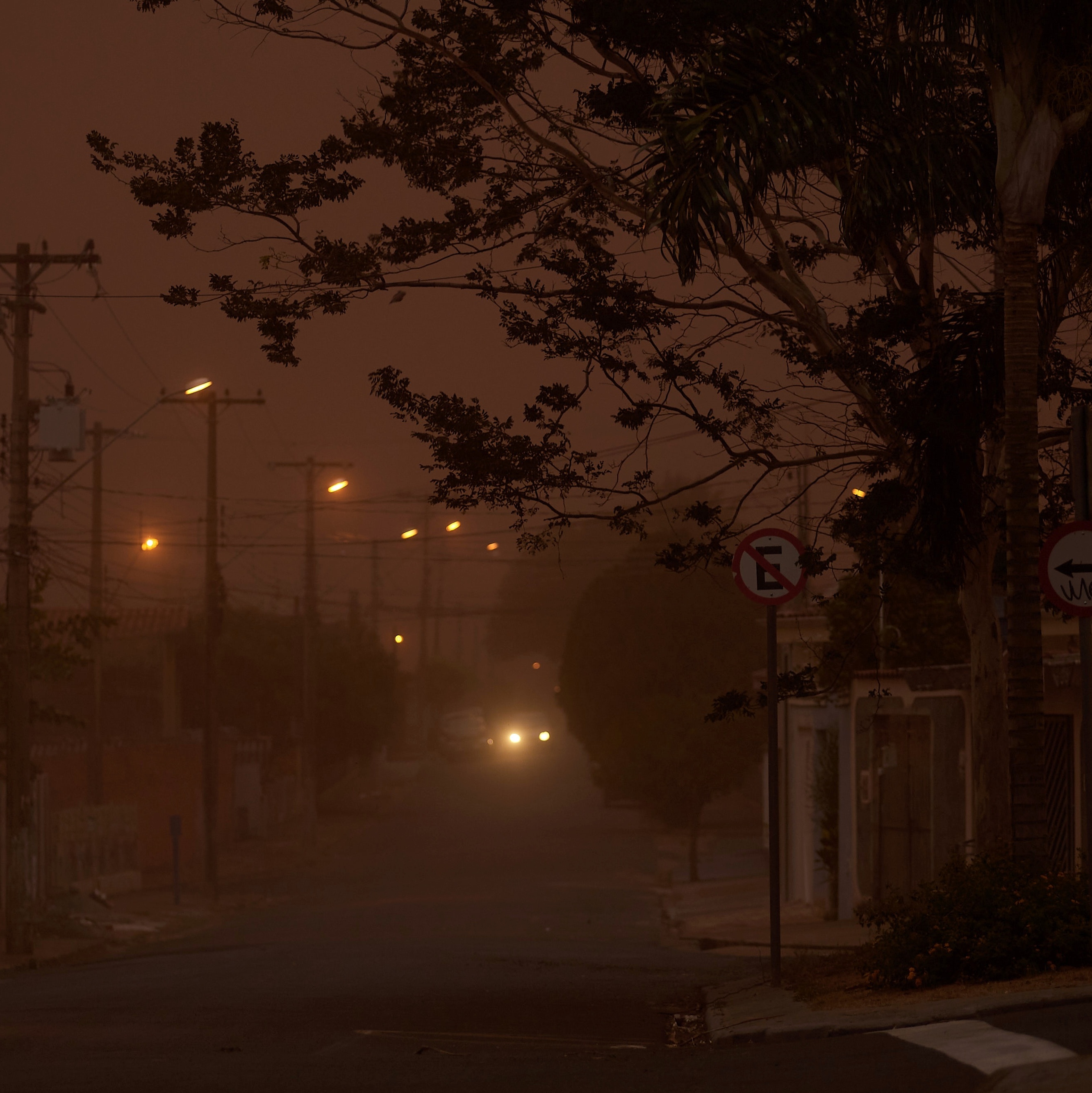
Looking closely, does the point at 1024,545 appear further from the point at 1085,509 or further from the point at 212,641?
the point at 212,641

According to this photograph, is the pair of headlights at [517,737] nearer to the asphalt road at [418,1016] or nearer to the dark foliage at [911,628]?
the asphalt road at [418,1016]

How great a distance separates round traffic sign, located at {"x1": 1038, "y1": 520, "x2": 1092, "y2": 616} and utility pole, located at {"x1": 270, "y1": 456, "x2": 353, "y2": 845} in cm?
3459

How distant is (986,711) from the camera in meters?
11.6

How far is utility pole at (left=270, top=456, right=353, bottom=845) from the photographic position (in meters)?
41.6

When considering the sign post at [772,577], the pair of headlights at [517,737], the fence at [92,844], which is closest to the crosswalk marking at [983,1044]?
the sign post at [772,577]

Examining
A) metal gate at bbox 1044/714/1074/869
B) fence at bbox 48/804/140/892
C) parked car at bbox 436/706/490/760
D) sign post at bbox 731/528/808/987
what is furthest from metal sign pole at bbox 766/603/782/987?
parked car at bbox 436/706/490/760

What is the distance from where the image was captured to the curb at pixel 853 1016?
8.20m

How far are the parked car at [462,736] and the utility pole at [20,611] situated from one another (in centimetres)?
5079

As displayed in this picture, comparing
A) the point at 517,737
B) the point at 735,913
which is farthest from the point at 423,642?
the point at 735,913

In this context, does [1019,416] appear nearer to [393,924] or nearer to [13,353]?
[393,924]

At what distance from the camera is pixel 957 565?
38.5 ft

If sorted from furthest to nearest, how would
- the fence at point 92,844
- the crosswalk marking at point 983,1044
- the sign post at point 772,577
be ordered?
the fence at point 92,844 < the sign post at point 772,577 < the crosswalk marking at point 983,1044

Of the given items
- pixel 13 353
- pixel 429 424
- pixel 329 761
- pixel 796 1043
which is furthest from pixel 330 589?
pixel 796 1043

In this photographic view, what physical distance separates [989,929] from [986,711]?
8.18 feet
